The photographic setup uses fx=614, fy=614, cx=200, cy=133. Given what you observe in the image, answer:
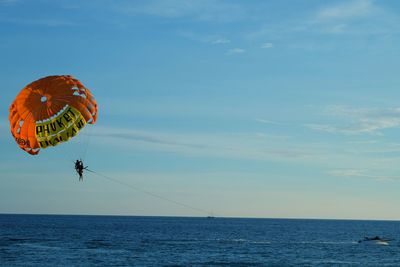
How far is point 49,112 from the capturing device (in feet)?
146

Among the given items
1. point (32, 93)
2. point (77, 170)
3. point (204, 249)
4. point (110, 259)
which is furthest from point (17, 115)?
point (204, 249)

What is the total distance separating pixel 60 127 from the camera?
146ft

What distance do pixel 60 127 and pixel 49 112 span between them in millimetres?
1358

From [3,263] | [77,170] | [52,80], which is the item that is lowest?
[3,263]

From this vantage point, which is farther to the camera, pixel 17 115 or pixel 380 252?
pixel 380 252

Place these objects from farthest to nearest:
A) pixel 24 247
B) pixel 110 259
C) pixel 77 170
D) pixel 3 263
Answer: pixel 24 247 → pixel 110 259 → pixel 3 263 → pixel 77 170

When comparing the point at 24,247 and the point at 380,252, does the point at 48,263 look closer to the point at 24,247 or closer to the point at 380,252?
the point at 24,247

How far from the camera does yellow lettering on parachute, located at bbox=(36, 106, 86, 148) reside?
44.0m

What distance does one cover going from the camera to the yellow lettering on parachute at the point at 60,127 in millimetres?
44031

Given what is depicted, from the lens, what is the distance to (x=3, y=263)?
6800 cm

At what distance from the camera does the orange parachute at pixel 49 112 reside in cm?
4412

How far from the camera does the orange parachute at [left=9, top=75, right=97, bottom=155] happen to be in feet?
145

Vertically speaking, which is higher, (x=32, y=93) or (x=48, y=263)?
(x=32, y=93)

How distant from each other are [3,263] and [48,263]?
192 inches
